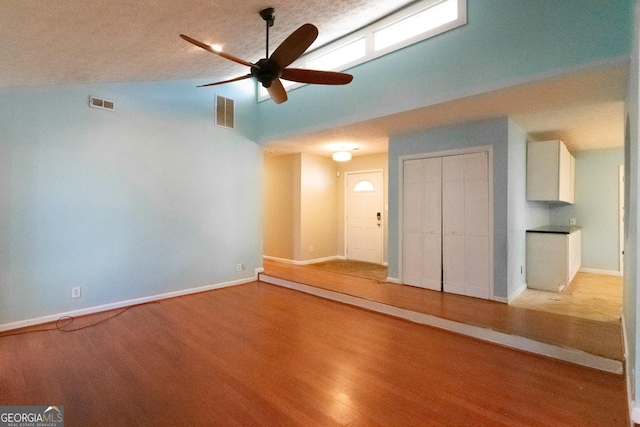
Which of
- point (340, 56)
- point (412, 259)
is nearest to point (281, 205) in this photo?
point (412, 259)

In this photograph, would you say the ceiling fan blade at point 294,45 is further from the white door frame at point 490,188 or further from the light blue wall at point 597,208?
the light blue wall at point 597,208

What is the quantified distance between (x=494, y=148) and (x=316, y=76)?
2.72m

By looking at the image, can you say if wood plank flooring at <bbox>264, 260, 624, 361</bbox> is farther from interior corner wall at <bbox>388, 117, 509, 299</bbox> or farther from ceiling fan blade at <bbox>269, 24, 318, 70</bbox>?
ceiling fan blade at <bbox>269, 24, 318, 70</bbox>

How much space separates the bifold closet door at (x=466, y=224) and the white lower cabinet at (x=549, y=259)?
44.8 inches

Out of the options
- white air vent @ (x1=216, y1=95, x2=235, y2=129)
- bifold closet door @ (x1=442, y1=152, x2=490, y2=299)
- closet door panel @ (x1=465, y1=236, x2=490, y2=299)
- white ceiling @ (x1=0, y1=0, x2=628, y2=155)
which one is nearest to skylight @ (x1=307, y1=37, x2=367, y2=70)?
white ceiling @ (x1=0, y1=0, x2=628, y2=155)

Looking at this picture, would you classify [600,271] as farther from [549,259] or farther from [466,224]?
[466,224]

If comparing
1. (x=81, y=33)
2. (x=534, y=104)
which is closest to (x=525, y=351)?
(x=534, y=104)

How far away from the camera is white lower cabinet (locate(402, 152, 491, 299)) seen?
4121 mm

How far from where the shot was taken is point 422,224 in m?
4.69

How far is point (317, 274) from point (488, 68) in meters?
A: 4.09

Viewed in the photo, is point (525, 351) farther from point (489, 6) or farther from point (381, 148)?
point (381, 148)

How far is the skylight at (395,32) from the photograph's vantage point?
341 cm

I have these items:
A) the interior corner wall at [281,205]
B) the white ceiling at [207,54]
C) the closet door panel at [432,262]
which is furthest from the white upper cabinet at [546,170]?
the interior corner wall at [281,205]

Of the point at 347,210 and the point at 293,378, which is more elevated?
the point at 347,210
